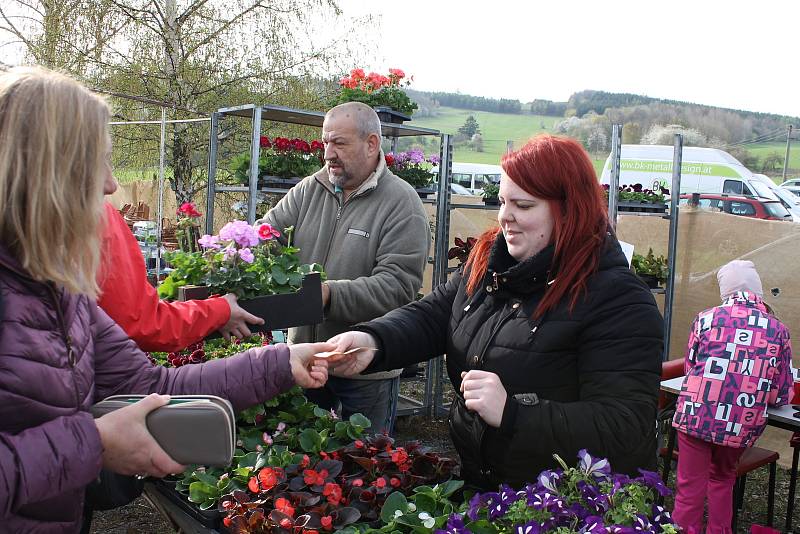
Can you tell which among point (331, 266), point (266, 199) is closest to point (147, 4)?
point (266, 199)

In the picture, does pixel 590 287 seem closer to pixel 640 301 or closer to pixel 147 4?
pixel 640 301

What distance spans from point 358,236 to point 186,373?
1488 millimetres

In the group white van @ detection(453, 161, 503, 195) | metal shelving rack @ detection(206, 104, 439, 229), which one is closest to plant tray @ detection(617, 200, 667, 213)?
metal shelving rack @ detection(206, 104, 439, 229)

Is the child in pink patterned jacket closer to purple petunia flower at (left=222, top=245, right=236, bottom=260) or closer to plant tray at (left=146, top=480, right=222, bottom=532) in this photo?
purple petunia flower at (left=222, top=245, right=236, bottom=260)

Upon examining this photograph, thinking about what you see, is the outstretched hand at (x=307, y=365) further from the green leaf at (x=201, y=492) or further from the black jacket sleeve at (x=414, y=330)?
the green leaf at (x=201, y=492)

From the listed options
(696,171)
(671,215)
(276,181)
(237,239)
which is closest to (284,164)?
(276,181)

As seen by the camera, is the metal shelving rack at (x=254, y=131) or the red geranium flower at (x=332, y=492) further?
the metal shelving rack at (x=254, y=131)

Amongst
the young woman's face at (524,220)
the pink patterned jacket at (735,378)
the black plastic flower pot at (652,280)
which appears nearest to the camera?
the young woman's face at (524,220)

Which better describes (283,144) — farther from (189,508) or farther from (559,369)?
(559,369)

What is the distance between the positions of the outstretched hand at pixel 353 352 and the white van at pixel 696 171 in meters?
15.8

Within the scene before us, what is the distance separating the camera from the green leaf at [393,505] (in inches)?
65.4

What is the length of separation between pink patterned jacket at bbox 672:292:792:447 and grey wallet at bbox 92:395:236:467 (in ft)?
10.0

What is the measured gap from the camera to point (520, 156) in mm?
1867

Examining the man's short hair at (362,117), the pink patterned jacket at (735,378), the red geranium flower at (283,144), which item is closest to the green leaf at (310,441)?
the man's short hair at (362,117)
